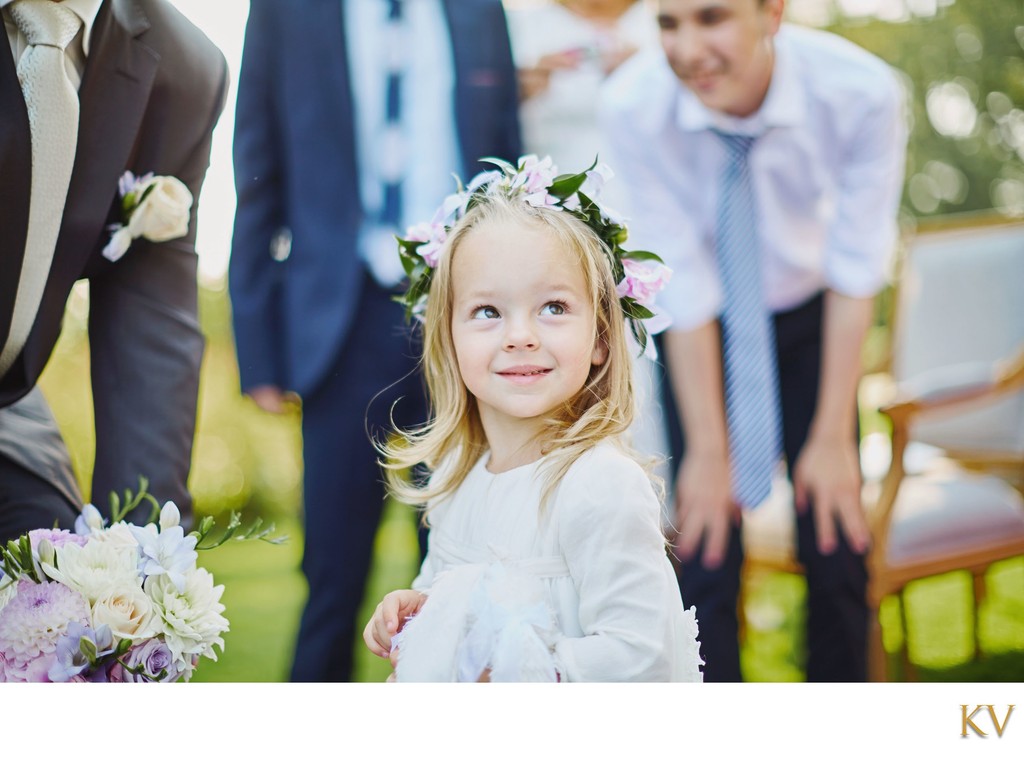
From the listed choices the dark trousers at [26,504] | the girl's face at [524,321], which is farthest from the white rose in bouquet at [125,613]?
the girl's face at [524,321]

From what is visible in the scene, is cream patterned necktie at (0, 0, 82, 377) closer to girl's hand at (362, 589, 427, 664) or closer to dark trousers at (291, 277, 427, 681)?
dark trousers at (291, 277, 427, 681)

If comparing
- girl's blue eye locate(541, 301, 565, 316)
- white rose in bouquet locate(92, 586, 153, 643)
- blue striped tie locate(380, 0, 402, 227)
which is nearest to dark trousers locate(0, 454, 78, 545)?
white rose in bouquet locate(92, 586, 153, 643)

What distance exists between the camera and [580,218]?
172 centimetres

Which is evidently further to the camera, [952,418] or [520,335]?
[952,418]

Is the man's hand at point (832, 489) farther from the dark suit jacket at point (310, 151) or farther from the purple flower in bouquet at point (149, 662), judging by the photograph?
the purple flower in bouquet at point (149, 662)

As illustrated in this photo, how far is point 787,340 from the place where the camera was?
2.42m

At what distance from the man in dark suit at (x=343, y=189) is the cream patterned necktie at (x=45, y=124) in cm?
36

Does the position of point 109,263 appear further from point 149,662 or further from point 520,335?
point 520,335

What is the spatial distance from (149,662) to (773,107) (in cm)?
175

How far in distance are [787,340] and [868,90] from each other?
60cm

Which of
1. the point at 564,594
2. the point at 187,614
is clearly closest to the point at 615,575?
the point at 564,594

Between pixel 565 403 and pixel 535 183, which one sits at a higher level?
pixel 535 183

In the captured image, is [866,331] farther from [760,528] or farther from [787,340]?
[760,528]

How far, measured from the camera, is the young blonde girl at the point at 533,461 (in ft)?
4.89
